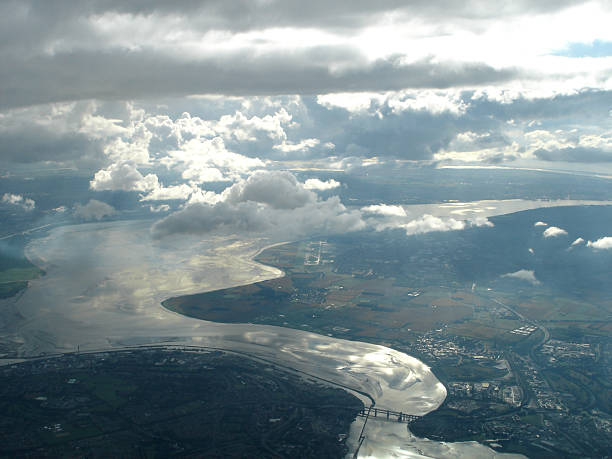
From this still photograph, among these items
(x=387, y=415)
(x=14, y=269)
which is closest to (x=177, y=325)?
(x=387, y=415)

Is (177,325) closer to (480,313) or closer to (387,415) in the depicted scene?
(387,415)

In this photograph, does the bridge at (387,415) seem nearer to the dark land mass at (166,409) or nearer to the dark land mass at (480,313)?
the dark land mass at (166,409)

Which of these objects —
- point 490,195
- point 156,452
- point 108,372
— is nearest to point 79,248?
point 108,372

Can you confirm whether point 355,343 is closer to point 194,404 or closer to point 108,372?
point 194,404

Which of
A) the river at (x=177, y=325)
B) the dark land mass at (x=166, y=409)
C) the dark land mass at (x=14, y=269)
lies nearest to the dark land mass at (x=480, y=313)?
the river at (x=177, y=325)

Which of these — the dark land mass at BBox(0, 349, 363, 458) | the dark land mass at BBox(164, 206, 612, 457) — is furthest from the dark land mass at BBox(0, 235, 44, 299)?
the dark land mass at BBox(0, 349, 363, 458)

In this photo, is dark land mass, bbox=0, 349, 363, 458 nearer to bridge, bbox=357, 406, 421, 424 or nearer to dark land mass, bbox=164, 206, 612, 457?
bridge, bbox=357, 406, 421, 424
